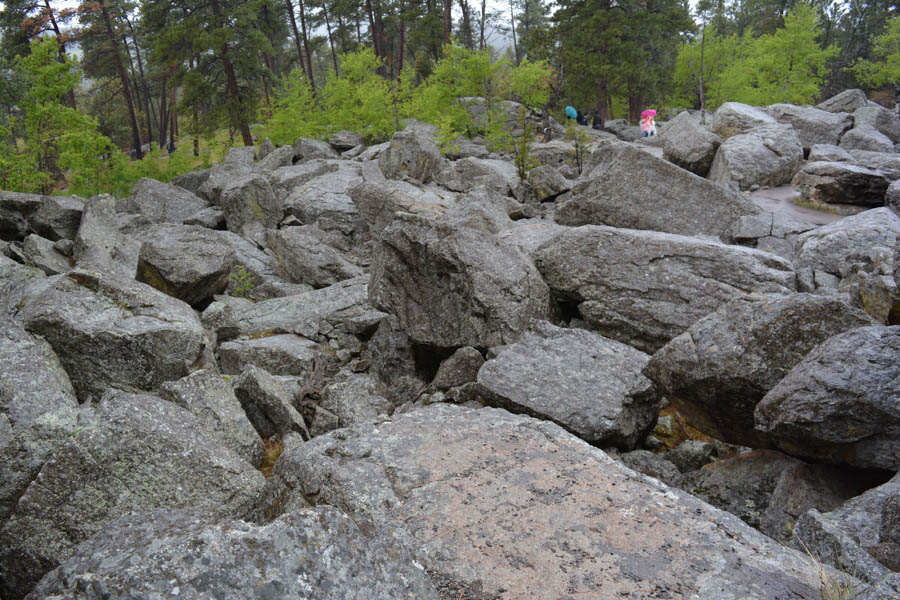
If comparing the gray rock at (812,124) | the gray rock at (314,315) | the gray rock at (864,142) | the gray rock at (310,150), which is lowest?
the gray rock at (314,315)

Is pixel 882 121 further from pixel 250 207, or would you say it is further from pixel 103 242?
pixel 103 242

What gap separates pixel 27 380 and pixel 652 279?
832 centimetres

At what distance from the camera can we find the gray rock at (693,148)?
1909 cm

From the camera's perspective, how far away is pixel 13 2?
111ft

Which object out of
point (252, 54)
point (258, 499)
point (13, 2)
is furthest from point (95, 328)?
point (13, 2)

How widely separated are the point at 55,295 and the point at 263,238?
10.8 meters

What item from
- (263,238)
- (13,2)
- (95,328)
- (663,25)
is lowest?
(263,238)

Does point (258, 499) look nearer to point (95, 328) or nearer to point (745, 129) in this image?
point (95, 328)

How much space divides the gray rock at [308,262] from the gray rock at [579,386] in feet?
28.2

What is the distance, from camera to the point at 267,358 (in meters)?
9.96

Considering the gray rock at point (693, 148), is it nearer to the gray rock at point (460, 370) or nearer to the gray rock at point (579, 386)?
the gray rock at point (579, 386)

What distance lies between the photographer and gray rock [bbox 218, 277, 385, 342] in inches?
451

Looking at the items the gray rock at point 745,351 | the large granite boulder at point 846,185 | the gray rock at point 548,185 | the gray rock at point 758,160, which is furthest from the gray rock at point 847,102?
the gray rock at point 745,351

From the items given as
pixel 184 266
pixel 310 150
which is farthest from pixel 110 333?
pixel 310 150
